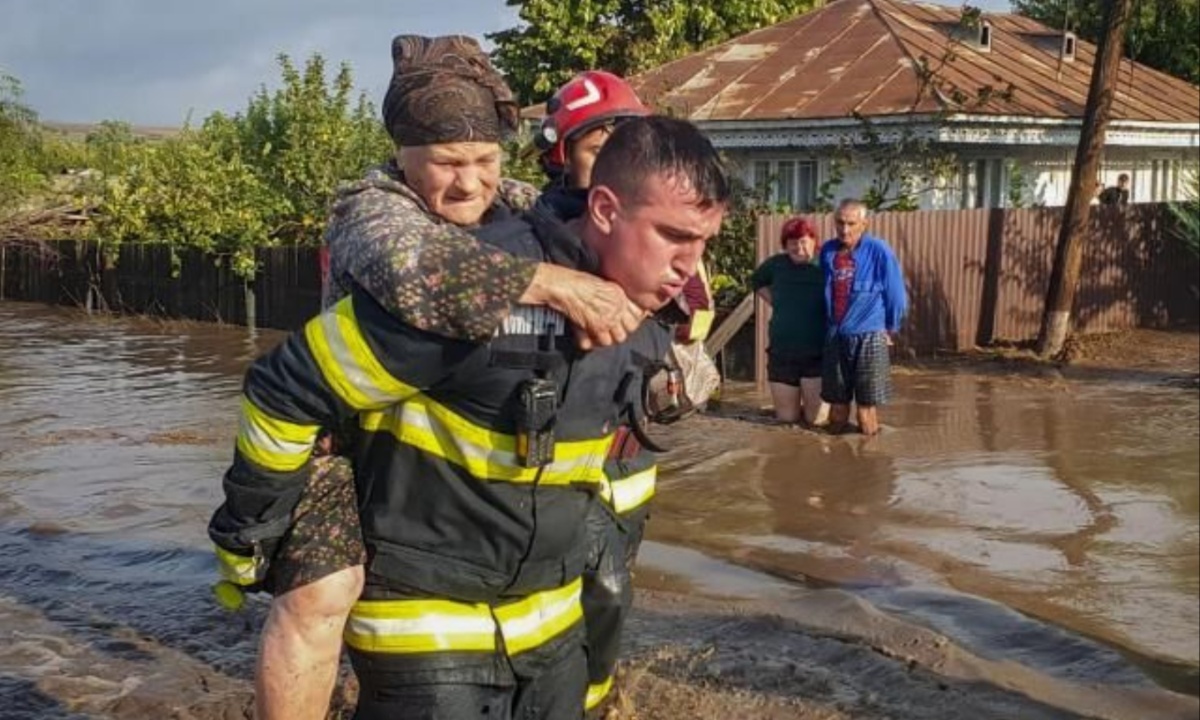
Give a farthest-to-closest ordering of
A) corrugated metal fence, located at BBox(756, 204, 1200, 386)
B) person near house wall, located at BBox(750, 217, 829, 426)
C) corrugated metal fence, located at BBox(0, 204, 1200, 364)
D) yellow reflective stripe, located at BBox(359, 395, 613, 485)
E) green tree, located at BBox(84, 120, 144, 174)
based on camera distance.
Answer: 1. green tree, located at BBox(84, 120, 144, 174)
2. corrugated metal fence, located at BBox(0, 204, 1200, 364)
3. corrugated metal fence, located at BBox(756, 204, 1200, 386)
4. person near house wall, located at BBox(750, 217, 829, 426)
5. yellow reflective stripe, located at BBox(359, 395, 613, 485)

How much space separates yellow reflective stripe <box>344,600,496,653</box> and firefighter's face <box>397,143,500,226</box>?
0.84m

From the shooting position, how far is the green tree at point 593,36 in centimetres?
3241

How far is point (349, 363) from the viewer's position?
8.22ft

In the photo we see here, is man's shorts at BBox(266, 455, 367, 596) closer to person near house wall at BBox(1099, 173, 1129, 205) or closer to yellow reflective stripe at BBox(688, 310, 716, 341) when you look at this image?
yellow reflective stripe at BBox(688, 310, 716, 341)

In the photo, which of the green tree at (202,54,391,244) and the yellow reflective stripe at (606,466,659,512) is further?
the green tree at (202,54,391,244)

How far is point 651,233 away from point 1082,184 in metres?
14.2

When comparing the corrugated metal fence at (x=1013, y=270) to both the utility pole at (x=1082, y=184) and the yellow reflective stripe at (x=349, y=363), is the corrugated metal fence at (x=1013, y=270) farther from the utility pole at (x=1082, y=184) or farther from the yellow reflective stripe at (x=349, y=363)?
the yellow reflective stripe at (x=349, y=363)

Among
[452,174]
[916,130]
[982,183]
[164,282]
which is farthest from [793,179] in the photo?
[452,174]

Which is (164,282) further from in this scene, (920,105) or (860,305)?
(860,305)

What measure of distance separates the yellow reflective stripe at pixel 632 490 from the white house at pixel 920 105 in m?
13.4

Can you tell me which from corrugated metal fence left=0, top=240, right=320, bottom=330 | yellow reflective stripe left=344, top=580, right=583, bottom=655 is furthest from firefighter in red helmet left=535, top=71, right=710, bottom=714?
→ corrugated metal fence left=0, top=240, right=320, bottom=330

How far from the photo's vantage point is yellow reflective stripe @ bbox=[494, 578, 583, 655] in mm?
2779

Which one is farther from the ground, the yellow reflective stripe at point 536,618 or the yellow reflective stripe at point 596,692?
the yellow reflective stripe at point 536,618

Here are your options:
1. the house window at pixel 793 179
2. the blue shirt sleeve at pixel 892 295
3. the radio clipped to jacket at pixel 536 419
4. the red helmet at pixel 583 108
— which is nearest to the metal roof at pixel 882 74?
the house window at pixel 793 179
